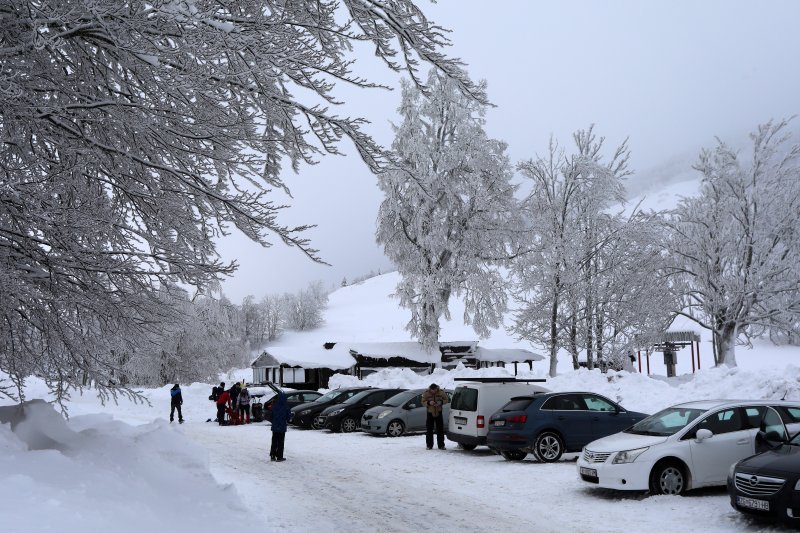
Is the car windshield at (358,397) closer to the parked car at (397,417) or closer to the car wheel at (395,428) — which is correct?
the parked car at (397,417)

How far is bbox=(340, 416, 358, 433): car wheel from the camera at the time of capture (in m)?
23.8

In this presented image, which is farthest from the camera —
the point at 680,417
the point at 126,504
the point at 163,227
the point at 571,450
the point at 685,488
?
the point at 571,450

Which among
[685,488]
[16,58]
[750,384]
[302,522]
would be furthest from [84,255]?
[750,384]

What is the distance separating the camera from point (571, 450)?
14.6 metres

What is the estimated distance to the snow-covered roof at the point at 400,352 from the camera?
137 feet

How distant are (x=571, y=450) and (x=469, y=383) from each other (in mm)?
3497

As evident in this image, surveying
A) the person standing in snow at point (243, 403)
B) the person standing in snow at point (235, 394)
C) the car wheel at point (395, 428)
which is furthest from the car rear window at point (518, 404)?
the person standing in snow at point (235, 394)

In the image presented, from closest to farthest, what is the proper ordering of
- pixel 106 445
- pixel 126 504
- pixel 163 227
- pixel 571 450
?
pixel 126 504
pixel 106 445
pixel 163 227
pixel 571 450

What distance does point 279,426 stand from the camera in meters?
15.3

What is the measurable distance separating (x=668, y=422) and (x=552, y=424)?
11.9 ft

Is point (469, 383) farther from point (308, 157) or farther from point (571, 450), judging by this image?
point (308, 157)

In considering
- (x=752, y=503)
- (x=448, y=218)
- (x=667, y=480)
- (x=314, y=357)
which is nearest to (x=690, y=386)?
Answer: (x=667, y=480)

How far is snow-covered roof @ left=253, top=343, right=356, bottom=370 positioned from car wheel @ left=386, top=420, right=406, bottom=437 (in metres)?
23.0

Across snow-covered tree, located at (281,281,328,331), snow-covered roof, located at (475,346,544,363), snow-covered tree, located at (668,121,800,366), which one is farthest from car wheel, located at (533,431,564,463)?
snow-covered tree, located at (281,281,328,331)
